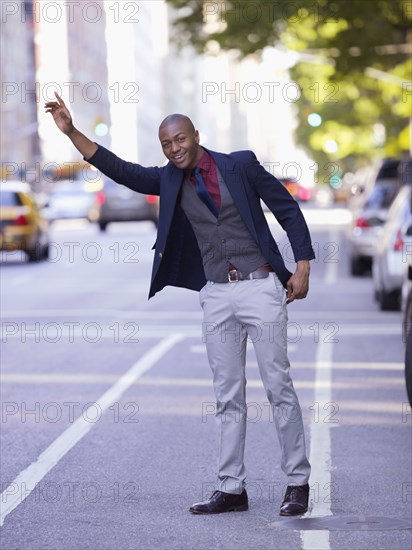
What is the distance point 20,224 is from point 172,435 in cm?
2378

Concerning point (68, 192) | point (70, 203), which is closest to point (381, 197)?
point (70, 203)

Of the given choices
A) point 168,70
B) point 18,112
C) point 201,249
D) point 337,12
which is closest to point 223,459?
point 201,249

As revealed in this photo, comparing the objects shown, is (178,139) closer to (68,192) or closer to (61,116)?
(61,116)

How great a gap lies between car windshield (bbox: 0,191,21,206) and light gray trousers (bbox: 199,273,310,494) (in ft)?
87.0

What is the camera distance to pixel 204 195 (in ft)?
22.4

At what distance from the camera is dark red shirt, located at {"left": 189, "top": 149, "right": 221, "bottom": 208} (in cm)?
685

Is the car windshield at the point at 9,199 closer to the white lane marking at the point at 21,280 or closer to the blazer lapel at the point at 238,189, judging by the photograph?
the white lane marking at the point at 21,280

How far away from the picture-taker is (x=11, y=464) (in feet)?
27.2

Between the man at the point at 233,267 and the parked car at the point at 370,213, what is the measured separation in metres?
17.7

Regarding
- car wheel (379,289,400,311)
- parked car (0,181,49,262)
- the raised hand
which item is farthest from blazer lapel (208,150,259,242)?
parked car (0,181,49,262)

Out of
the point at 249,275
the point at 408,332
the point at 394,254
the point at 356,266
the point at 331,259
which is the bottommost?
the point at 331,259

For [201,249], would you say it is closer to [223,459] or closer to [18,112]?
[223,459]

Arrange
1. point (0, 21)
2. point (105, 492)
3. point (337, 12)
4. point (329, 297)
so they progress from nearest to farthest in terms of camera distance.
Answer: point (105, 492), point (329, 297), point (337, 12), point (0, 21)

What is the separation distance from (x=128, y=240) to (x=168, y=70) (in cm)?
15644
